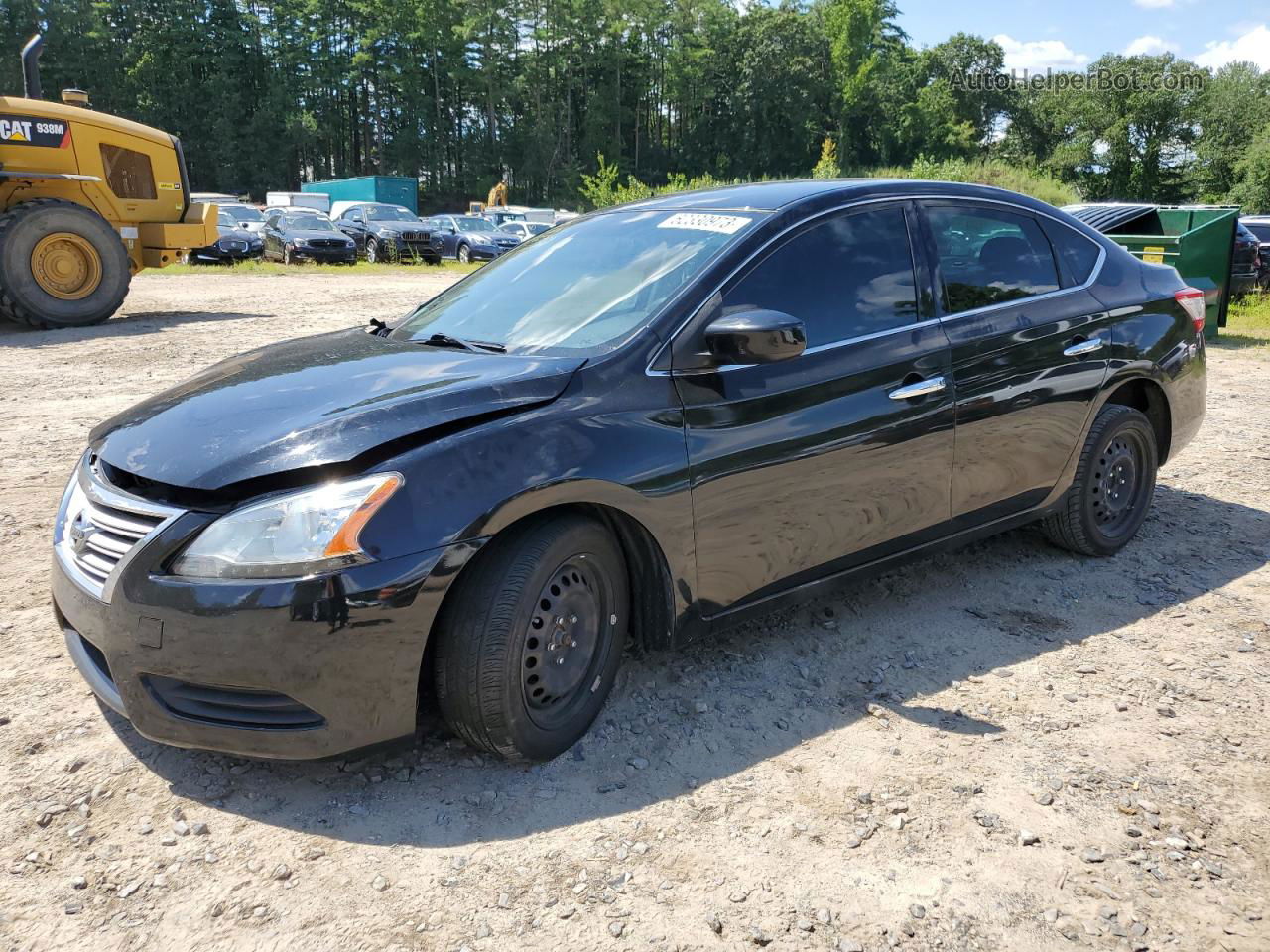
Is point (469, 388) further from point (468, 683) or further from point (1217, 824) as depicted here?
point (1217, 824)

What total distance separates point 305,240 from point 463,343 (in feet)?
72.3

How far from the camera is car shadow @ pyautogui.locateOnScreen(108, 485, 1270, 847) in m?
2.70

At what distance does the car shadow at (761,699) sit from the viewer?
8.84 ft

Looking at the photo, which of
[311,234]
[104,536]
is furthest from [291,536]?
[311,234]

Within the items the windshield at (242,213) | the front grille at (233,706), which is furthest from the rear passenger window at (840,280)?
the windshield at (242,213)

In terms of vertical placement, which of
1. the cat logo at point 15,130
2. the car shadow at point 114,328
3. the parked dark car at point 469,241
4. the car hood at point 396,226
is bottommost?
the car shadow at point 114,328

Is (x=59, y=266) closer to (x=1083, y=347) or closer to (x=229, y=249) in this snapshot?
(x=1083, y=347)

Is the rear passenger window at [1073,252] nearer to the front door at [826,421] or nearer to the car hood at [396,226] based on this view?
the front door at [826,421]

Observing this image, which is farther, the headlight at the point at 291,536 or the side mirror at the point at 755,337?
the side mirror at the point at 755,337

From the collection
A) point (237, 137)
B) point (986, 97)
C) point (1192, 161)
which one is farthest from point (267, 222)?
point (986, 97)

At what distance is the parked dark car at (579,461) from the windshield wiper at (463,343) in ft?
0.08

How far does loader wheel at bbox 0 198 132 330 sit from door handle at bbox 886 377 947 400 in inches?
434

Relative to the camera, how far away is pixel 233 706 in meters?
2.50

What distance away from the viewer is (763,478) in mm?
3203
